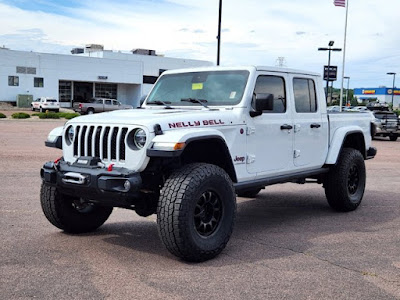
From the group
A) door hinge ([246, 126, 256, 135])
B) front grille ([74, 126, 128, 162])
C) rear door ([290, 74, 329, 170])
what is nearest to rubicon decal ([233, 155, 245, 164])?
door hinge ([246, 126, 256, 135])

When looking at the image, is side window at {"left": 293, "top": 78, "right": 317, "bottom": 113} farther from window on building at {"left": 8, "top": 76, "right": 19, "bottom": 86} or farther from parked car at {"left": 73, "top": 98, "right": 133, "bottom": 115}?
window on building at {"left": 8, "top": 76, "right": 19, "bottom": 86}

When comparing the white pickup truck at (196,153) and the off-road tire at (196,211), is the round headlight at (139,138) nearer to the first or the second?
the white pickup truck at (196,153)

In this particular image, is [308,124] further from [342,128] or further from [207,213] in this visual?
[207,213]

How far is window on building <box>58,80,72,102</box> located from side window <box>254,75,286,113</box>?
6181 cm

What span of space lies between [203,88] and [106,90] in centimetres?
6610

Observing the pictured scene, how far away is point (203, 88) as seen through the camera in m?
6.66

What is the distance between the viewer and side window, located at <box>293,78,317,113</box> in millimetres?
7309

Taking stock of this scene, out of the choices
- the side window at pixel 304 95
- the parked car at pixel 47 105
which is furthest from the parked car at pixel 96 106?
the side window at pixel 304 95

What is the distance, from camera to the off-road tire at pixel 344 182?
7.91m

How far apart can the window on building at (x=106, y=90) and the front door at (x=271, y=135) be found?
2546 inches

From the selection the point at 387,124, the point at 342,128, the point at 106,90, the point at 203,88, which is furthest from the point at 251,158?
the point at 106,90

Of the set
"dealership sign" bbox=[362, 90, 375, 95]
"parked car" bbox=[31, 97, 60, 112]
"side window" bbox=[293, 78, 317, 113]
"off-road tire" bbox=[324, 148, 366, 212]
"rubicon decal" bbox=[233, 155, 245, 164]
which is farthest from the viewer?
"dealership sign" bbox=[362, 90, 375, 95]

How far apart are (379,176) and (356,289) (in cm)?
880

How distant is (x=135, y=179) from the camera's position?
16.6 feet
